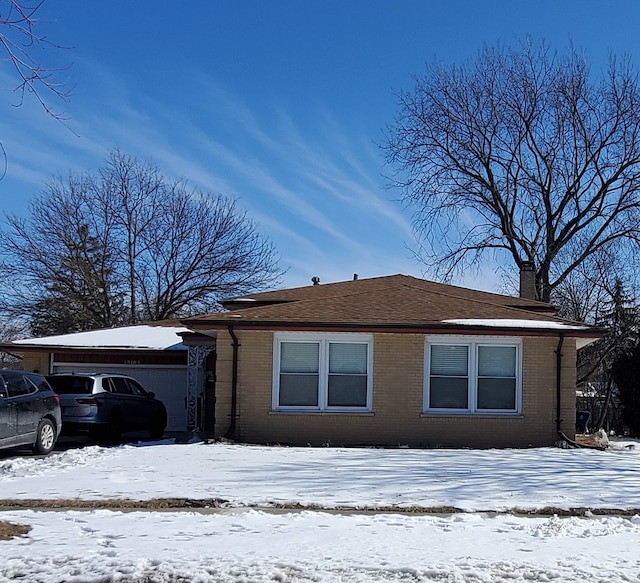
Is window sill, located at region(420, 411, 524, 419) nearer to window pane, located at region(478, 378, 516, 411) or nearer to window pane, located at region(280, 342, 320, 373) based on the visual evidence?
window pane, located at region(478, 378, 516, 411)

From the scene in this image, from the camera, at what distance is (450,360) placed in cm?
1808

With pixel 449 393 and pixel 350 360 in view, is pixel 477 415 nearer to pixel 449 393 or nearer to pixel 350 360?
pixel 449 393

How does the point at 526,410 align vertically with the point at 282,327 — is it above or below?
below

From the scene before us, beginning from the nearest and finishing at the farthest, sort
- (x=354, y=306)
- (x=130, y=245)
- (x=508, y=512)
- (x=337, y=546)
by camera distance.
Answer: (x=337, y=546), (x=508, y=512), (x=354, y=306), (x=130, y=245)

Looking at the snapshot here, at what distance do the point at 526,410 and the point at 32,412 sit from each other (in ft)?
32.9

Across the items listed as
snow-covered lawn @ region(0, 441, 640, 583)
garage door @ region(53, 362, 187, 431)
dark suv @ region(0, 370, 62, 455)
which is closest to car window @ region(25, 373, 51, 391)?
dark suv @ region(0, 370, 62, 455)

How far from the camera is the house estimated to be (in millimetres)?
17703

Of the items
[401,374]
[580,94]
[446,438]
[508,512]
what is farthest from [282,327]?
[580,94]

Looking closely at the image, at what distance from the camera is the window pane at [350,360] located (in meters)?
18.0

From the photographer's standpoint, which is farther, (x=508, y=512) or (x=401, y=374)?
(x=401, y=374)

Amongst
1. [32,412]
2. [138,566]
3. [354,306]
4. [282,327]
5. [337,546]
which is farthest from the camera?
[354,306]

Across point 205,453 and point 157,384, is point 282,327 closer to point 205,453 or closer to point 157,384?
point 205,453

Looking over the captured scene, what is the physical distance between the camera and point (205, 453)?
15438 mm

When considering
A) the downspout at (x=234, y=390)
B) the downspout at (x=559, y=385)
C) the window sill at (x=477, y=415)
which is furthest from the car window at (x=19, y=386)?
the downspout at (x=559, y=385)
